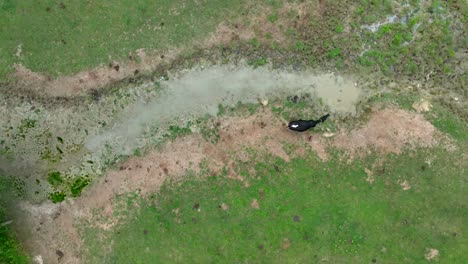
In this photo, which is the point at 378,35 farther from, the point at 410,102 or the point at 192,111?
the point at 192,111

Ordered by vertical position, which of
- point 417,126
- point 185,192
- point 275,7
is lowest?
point 185,192

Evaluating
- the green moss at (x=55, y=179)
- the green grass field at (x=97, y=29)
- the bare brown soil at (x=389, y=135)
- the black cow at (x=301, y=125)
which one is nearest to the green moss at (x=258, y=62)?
the green grass field at (x=97, y=29)

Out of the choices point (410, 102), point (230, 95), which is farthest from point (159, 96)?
point (410, 102)

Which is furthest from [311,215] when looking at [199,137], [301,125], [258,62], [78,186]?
[78,186]

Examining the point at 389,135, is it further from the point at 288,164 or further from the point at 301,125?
the point at 288,164

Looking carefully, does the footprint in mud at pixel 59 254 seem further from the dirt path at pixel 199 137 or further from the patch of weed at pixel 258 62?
the patch of weed at pixel 258 62

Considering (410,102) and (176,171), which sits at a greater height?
(410,102)
